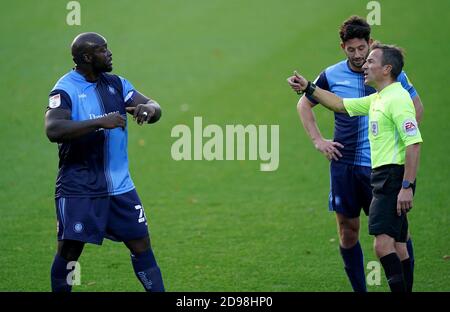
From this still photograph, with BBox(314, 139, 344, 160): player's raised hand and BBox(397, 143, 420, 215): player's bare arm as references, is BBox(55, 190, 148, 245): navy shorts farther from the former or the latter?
BBox(397, 143, 420, 215): player's bare arm

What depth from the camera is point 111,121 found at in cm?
642

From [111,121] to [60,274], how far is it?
134 centimetres

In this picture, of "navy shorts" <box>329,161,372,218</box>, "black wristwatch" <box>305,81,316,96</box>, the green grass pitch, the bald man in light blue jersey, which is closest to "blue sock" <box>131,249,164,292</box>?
the bald man in light blue jersey

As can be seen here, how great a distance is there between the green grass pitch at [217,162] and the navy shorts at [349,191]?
0.88 metres

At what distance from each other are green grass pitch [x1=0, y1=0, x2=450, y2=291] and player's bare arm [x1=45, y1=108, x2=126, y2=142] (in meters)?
2.06

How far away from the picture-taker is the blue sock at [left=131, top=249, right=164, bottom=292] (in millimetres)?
6941

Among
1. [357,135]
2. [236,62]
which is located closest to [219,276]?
[357,135]

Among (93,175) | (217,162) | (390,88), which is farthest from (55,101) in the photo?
(217,162)
